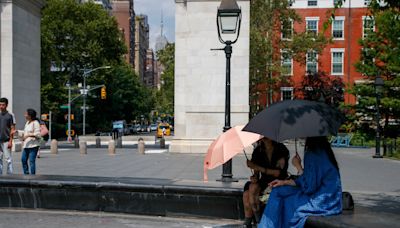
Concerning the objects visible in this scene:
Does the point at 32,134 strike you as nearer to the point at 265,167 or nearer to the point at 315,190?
the point at 265,167

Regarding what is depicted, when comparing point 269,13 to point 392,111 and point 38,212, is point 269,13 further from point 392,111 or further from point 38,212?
point 38,212

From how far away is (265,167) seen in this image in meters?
7.84

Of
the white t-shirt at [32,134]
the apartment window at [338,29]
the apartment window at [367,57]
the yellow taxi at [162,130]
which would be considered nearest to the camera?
the white t-shirt at [32,134]

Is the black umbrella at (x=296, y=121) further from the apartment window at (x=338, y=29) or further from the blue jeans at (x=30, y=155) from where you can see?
the apartment window at (x=338, y=29)

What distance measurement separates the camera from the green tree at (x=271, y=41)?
4744 centimetres

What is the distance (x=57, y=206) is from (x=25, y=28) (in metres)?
22.9

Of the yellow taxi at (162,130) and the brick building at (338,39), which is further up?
the brick building at (338,39)

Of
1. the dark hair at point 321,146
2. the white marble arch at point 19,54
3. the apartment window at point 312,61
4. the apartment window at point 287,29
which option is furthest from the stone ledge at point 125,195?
the apartment window at point 312,61

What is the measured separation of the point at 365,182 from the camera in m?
15.9

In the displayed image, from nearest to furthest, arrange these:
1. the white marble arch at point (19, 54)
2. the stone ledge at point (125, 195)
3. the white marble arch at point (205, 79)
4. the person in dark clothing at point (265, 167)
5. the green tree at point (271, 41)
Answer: the person in dark clothing at point (265, 167) → the stone ledge at point (125, 195) → the white marble arch at point (205, 79) → the white marble arch at point (19, 54) → the green tree at point (271, 41)

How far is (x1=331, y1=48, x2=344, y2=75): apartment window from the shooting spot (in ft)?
203

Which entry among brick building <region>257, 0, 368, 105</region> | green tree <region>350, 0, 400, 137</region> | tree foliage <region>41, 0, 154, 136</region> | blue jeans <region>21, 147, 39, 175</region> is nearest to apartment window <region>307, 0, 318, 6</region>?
brick building <region>257, 0, 368, 105</region>

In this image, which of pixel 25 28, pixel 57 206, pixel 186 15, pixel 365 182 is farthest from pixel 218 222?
pixel 25 28

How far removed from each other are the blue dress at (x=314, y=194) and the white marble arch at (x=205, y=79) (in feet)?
63.0
